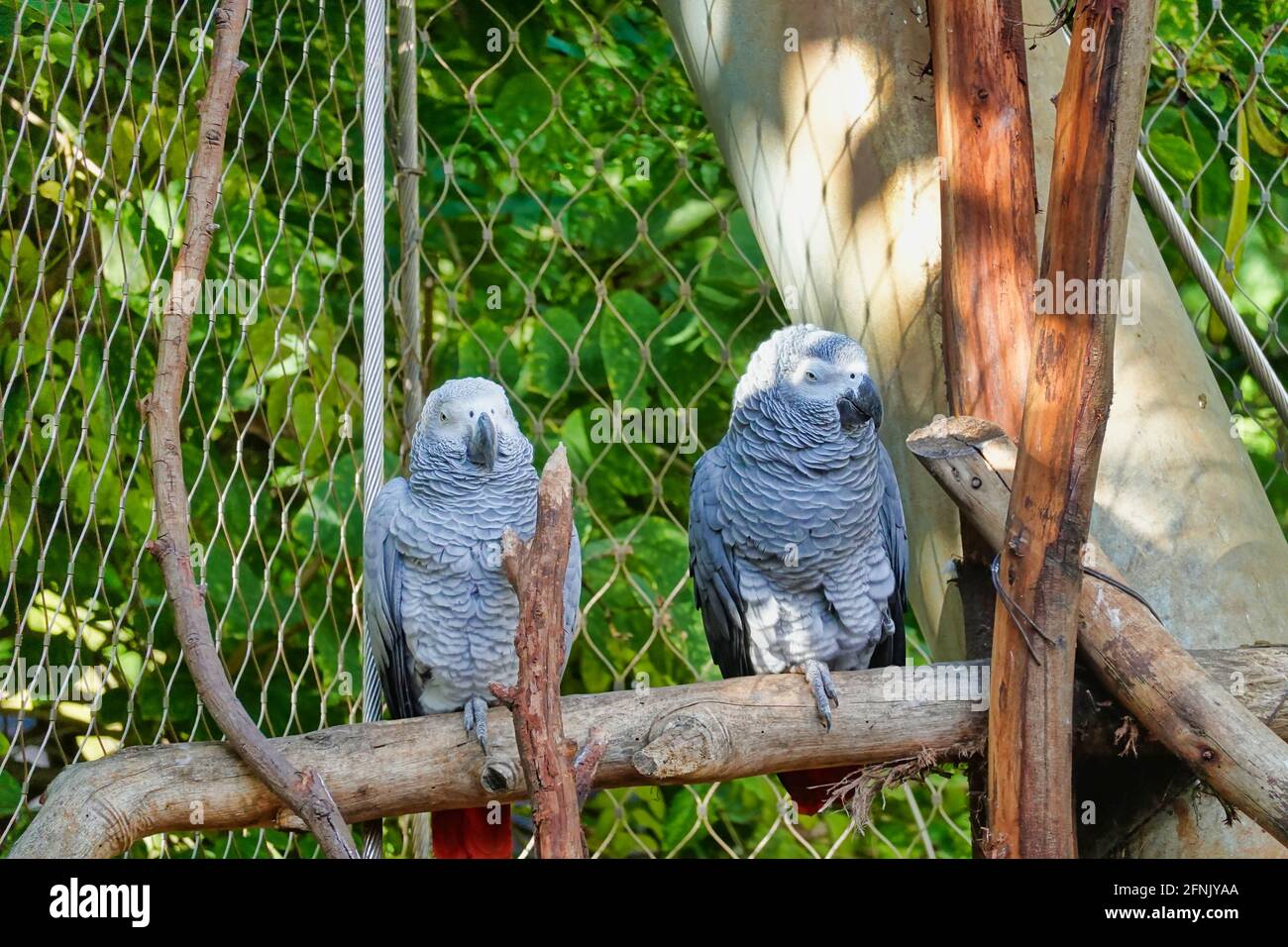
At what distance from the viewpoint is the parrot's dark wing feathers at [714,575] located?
1.53m

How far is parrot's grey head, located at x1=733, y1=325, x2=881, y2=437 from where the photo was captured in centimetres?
141

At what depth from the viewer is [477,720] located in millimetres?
1348

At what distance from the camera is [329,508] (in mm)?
1978

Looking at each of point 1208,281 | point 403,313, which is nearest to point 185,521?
point 403,313

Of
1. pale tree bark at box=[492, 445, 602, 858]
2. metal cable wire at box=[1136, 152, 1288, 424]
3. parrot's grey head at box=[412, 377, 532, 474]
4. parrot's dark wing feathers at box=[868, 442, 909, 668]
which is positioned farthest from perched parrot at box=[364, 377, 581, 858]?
metal cable wire at box=[1136, 152, 1288, 424]

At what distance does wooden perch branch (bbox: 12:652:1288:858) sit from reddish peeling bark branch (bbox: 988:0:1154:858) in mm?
141

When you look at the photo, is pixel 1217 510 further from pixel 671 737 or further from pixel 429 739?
pixel 429 739

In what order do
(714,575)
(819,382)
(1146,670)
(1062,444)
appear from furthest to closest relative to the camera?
(714,575)
(819,382)
(1146,670)
(1062,444)

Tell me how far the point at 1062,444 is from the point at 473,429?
71 cm

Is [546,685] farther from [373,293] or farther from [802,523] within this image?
[373,293]

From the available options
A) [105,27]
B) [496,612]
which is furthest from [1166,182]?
[105,27]

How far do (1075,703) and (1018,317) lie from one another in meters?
0.44

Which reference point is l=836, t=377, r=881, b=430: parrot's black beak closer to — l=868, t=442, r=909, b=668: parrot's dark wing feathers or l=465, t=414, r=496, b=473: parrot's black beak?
l=868, t=442, r=909, b=668: parrot's dark wing feathers

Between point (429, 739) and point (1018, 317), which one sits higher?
point (1018, 317)
